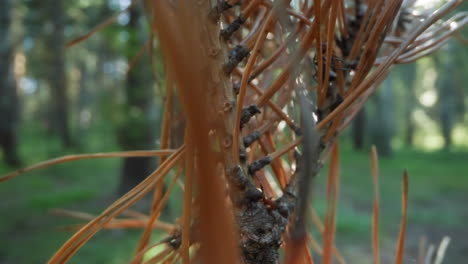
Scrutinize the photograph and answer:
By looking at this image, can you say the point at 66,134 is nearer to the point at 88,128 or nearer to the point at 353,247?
the point at 88,128

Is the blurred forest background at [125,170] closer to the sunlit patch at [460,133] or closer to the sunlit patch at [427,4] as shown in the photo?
the sunlit patch at [427,4]

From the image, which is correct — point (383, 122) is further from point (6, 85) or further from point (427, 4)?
point (427, 4)

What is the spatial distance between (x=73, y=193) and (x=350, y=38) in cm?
441

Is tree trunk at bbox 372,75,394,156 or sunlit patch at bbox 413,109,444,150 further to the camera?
sunlit patch at bbox 413,109,444,150

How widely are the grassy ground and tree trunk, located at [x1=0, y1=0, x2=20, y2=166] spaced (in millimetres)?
310

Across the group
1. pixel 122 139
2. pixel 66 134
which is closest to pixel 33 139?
pixel 66 134

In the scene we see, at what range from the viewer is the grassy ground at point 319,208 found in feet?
9.93

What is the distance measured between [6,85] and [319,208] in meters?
3.74

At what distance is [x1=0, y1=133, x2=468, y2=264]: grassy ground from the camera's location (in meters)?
3.03

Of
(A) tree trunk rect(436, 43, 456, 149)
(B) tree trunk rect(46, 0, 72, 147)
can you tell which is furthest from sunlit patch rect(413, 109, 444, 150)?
(B) tree trunk rect(46, 0, 72, 147)

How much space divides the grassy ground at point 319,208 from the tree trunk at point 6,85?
310mm

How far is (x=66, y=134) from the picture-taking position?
27.9 feet

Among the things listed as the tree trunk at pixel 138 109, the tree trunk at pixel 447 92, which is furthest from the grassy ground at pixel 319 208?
the tree trunk at pixel 447 92

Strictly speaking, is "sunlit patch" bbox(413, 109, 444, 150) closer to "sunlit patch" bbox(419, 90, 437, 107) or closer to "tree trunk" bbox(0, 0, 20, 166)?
"sunlit patch" bbox(419, 90, 437, 107)
